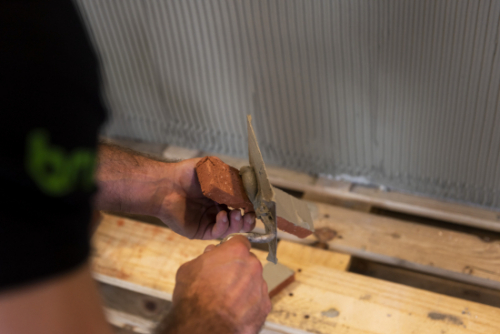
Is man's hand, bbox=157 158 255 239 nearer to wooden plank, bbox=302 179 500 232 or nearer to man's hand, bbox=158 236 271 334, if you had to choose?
man's hand, bbox=158 236 271 334

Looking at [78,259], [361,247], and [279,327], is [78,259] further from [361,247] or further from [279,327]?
[361,247]

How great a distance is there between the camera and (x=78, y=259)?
1.91 feet

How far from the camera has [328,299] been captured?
57.6 inches

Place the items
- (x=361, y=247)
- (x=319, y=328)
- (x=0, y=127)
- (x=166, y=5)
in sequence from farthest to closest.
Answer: (x=166, y=5) → (x=361, y=247) → (x=319, y=328) → (x=0, y=127)

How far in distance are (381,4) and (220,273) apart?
3.12 ft

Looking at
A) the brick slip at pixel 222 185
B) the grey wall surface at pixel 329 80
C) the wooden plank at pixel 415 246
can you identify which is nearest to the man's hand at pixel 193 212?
the brick slip at pixel 222 185

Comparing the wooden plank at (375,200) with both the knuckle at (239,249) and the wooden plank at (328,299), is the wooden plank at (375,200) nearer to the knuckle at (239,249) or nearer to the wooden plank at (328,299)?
the wooden plank at (328,299)

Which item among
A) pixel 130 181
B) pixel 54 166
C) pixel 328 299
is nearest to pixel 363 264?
pixel 328 299

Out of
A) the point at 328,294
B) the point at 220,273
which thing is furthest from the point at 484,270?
the point at 220,273

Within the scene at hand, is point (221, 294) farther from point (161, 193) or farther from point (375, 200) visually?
point (375, 200)

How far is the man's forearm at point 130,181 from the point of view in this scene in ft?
4.27

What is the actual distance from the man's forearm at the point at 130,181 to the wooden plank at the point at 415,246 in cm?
67

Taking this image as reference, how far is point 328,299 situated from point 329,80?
767mm

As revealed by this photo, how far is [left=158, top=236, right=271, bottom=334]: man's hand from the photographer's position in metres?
0.97
